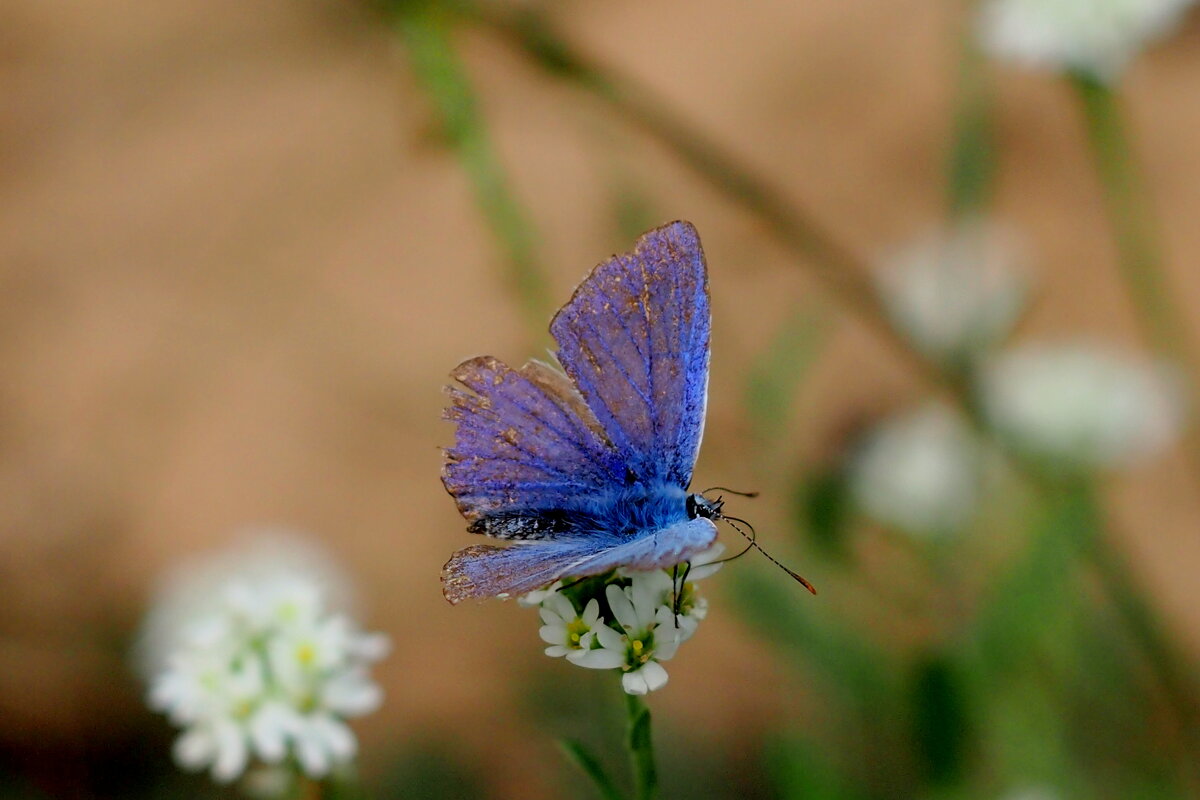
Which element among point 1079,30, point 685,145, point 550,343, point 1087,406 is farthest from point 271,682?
point 1087,406

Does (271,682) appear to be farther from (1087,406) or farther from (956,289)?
(1087,406)

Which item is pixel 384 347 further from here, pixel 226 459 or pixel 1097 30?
pixel 1097 30

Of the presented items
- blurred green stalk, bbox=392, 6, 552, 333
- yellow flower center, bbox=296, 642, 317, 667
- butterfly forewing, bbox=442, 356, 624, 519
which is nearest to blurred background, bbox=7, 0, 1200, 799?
blurred green stalk, bbox=392, 6, 552, 333

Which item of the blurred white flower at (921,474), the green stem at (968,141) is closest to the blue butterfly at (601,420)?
the green stem at (968,141)

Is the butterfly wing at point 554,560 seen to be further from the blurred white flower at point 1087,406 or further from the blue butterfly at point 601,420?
the blurred white flower at point 1087,406

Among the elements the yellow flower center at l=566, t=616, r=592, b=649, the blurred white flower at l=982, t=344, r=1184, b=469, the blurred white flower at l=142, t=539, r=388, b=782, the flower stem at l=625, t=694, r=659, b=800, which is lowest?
the flower stem at l=625, t=694, r=659, b=800

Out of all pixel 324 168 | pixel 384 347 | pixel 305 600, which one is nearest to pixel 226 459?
pixel 384 347

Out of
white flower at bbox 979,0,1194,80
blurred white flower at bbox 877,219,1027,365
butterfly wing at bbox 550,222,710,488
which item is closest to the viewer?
butterfly wing at bbox 550,222,710,488

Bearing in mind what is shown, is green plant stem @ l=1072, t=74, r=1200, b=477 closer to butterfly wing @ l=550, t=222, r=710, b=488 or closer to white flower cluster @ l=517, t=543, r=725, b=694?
butterfly wing @ l=550, t=222, r=710, b=488
